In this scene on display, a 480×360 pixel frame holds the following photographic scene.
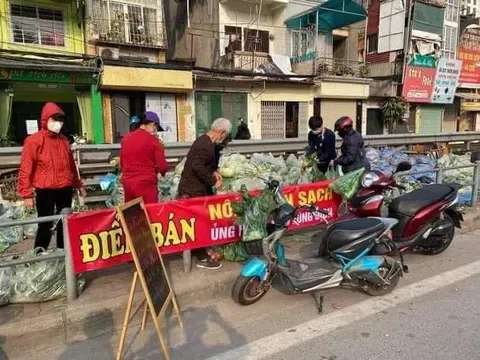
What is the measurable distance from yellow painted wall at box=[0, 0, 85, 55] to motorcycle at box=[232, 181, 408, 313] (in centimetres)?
1286

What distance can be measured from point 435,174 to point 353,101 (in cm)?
1468

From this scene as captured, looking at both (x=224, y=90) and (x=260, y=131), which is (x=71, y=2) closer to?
(x=224, y=90)

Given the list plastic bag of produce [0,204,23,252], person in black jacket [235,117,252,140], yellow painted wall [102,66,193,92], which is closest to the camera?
plastic bag of produce [0,204,23,252]

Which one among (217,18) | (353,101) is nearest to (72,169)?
(217,18)

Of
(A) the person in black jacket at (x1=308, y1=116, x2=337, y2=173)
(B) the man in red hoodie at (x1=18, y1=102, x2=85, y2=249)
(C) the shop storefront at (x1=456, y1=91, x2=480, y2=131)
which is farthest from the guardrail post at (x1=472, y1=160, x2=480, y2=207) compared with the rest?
(C) the shop storefront at (x1=456, y1=91, x2=480, y2=131)

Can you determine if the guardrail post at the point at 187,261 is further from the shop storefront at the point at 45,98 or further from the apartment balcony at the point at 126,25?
the apartment balcony at the point at 126,25

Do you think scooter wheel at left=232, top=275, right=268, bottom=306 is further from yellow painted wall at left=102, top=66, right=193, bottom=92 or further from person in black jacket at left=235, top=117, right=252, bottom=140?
person in black jacket at left=235, top=117, right=252, bottom=140

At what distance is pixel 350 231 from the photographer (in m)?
3.66

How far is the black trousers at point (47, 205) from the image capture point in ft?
13.0

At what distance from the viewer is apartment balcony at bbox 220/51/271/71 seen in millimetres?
17547

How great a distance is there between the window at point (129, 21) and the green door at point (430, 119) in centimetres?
1653

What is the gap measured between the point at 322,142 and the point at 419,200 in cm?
215

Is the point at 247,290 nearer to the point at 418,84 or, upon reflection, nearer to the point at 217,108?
the point at 217,108

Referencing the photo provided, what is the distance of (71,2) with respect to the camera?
13.7 m
